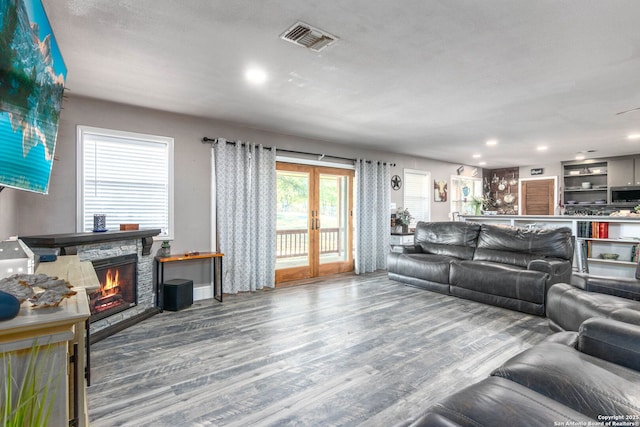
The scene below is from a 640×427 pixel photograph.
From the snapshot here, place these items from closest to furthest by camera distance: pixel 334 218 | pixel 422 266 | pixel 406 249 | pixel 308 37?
pixel 308 37
pixel 422 266
pixel 406 249
pixel 334 218

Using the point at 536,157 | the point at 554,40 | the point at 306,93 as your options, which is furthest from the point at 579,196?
the point at 306,93

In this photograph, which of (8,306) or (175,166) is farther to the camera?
(175,166)

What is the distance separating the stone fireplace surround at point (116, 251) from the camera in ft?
9.68

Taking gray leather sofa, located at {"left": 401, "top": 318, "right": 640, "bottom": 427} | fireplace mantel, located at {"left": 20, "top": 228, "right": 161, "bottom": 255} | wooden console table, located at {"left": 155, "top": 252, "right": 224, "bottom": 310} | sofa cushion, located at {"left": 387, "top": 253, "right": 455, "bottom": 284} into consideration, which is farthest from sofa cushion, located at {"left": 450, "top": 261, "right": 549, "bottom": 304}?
fireplace mantel, located at {"left": 20, "top": 228, "right": 161, "bottom": 255}

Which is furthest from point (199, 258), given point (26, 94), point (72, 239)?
point (26, 94)

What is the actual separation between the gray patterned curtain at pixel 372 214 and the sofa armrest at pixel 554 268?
2.90 metres

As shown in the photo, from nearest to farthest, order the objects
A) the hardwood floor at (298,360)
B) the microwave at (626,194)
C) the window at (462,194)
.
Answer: the hardwood floor at (298,360) → the microwave at (626,194) → the window at (462,194)

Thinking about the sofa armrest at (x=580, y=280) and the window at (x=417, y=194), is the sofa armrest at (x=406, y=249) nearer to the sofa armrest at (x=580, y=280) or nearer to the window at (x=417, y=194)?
the window at (x=417, y=194)

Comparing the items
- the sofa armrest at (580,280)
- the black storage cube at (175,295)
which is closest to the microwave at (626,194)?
the sofa armrest at (580,280)

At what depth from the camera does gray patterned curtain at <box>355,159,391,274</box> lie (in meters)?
6.32

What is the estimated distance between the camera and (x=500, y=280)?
4.19 meters

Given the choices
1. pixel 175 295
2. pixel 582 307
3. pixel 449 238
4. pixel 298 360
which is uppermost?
pixel 449 238

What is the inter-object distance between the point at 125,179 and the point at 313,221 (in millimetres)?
2982

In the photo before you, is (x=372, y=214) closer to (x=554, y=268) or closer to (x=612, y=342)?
(x=554, y=268)
